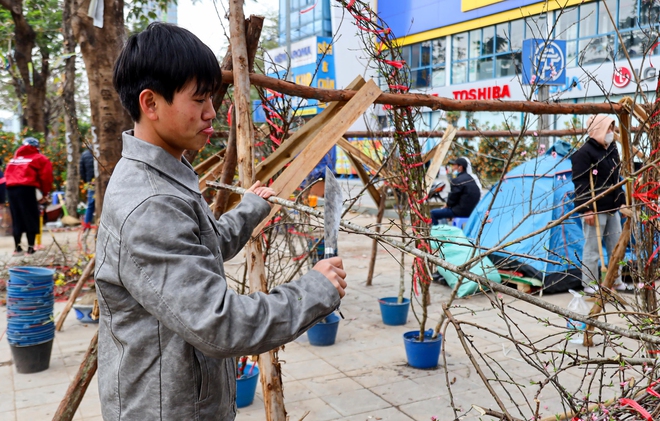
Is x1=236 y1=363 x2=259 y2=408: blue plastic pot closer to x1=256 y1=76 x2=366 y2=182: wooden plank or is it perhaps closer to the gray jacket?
x1=256 y1=76 x2=366 y2=182: wooden plank

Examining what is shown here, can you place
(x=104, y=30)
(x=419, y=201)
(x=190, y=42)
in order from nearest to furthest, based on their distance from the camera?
1. (x=190, y=42)
2. (x=419, y=201)
3. (x=104, y=30)

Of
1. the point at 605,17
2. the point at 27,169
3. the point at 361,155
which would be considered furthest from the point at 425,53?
the point at 361,155

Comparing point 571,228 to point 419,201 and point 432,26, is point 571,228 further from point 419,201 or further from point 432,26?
point 432,26

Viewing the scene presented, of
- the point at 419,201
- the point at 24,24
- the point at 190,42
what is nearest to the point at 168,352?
the point at 190,42

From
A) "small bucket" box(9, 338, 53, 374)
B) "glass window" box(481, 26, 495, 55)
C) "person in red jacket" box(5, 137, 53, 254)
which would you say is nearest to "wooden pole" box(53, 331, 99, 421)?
"small bucket" box(9, 338, 53, 374)

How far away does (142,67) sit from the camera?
4.70ft

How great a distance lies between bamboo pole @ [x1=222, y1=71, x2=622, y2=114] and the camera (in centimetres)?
299

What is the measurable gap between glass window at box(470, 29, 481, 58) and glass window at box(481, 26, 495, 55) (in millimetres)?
195

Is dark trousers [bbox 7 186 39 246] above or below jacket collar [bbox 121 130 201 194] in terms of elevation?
below

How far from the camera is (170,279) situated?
1308 mm

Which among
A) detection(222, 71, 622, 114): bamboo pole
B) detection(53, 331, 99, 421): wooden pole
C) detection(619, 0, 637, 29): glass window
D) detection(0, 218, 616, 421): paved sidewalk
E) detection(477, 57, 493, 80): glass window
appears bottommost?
detection(0, 218, 616, 421): paved sidewalk

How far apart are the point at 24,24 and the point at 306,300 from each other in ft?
44.2

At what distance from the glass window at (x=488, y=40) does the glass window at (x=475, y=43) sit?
19 cm

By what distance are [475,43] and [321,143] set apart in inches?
797
